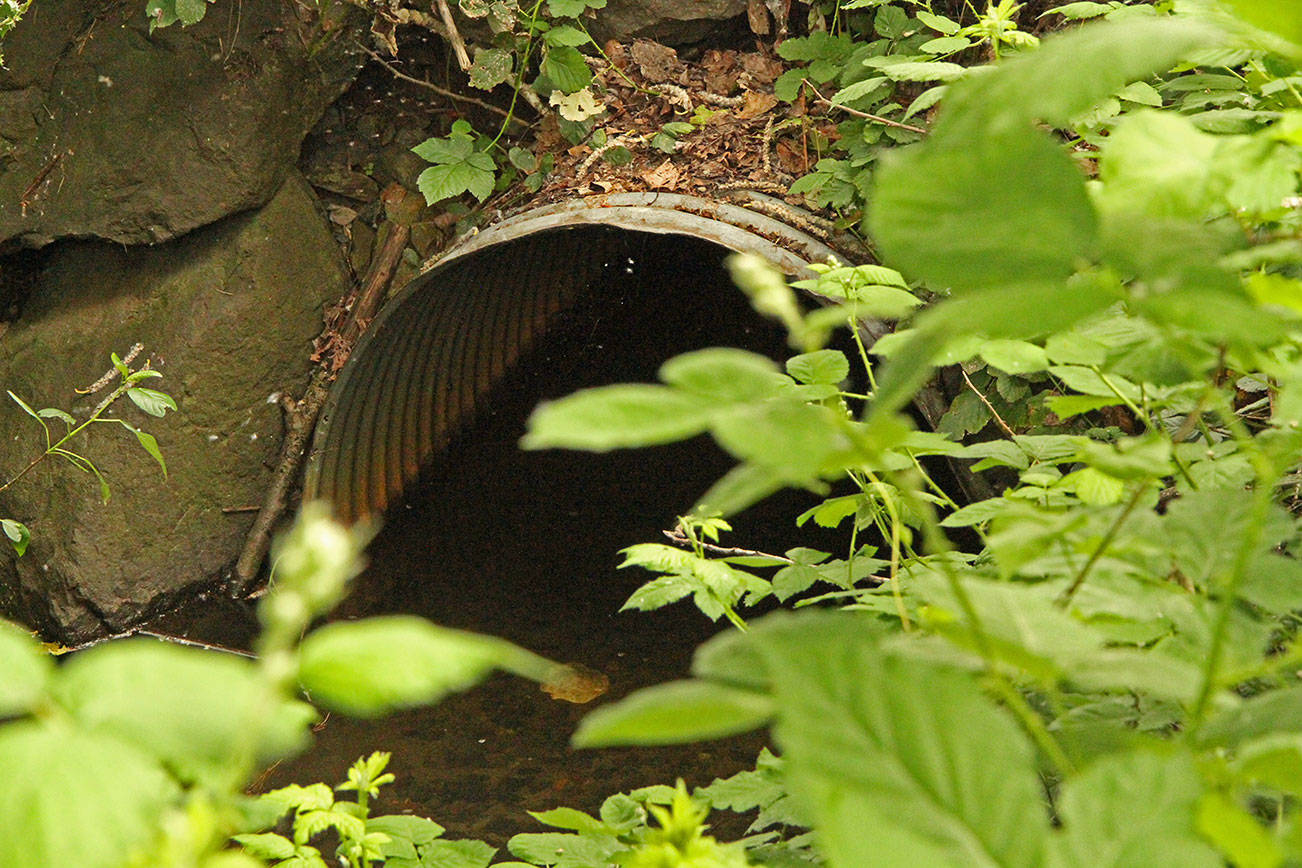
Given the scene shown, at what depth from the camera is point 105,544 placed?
141 inches

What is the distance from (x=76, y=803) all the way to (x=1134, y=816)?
0.39m

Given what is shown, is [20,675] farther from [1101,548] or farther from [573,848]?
[573,848]

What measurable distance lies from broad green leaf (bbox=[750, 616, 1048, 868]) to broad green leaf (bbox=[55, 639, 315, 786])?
193 millimetres

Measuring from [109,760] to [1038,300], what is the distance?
0.39 metres

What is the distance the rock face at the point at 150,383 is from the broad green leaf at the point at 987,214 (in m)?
3.50

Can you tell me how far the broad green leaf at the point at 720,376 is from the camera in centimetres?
45

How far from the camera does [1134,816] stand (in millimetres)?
423

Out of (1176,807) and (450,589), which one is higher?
(1176,807)

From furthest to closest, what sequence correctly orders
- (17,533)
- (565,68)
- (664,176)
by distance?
(565,68) < (664,176) < (17,533)

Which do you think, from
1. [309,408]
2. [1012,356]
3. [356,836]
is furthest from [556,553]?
[1012,356]

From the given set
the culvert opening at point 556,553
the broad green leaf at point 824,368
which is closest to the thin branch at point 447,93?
the culvert opening at point 556,553

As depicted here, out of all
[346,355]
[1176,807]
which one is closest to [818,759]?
[1176,807]

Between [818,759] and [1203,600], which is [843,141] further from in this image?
[818,759]

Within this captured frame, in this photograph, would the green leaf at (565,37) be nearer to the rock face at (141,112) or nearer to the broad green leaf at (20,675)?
the rock face at (141,112)
